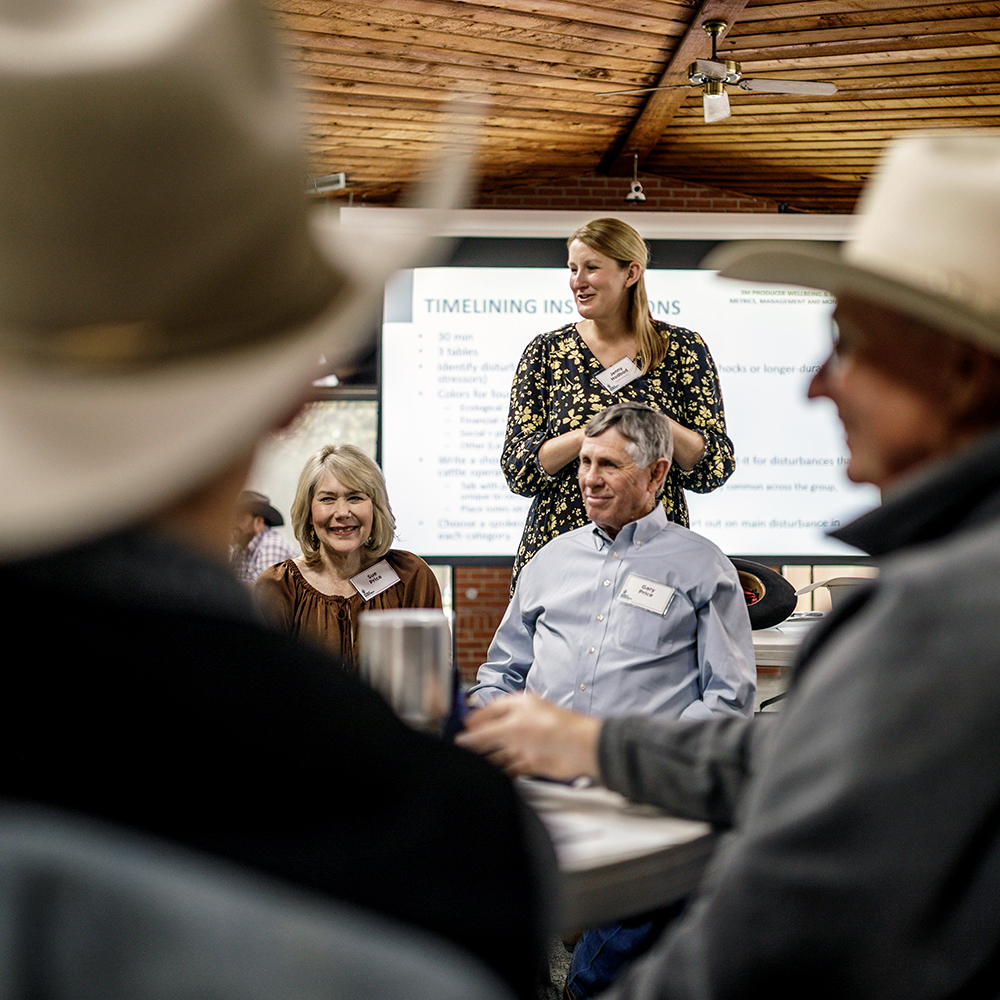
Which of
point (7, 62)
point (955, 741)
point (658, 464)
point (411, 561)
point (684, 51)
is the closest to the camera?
point (7, 62)

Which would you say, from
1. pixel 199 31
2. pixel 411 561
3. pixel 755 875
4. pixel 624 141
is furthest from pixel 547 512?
pixel 624 141

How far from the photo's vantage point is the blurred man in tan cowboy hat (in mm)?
427

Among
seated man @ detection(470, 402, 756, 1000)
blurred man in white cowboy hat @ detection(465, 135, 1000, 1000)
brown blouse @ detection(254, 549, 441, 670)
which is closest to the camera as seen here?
blurred man in white cowboy hat @ detection(465, 135, 1000, 1000)

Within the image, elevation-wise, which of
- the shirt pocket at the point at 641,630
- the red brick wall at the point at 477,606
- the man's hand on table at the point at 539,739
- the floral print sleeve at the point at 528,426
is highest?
the floral print sleeve at the point at 528,426

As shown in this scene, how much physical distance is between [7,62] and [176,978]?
418mm

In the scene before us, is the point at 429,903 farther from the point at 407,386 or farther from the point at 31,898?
the point at 407,386

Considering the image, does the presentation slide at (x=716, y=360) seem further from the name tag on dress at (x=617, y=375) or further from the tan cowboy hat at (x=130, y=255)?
the tan cowboy hat at (x=130, y=255)

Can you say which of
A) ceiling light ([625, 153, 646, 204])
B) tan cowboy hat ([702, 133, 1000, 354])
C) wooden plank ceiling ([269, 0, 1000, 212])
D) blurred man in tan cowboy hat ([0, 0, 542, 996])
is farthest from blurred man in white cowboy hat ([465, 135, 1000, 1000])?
ceiling light ([625, 153, 646, 204])

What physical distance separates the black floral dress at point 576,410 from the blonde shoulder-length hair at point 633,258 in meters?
0.04

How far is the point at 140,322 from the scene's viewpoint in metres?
0.51

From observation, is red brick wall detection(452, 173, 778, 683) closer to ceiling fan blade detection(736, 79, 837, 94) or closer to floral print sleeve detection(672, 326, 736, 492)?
ceiling fan blade detection(736, 79, 837, 94)

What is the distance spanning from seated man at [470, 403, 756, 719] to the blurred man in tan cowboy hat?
6.19 feet

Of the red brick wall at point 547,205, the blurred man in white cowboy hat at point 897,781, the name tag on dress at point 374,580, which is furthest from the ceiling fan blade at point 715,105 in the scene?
the blurred man in white cowboy hat at point 897,781

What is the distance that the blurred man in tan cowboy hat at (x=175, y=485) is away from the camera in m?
0.43
